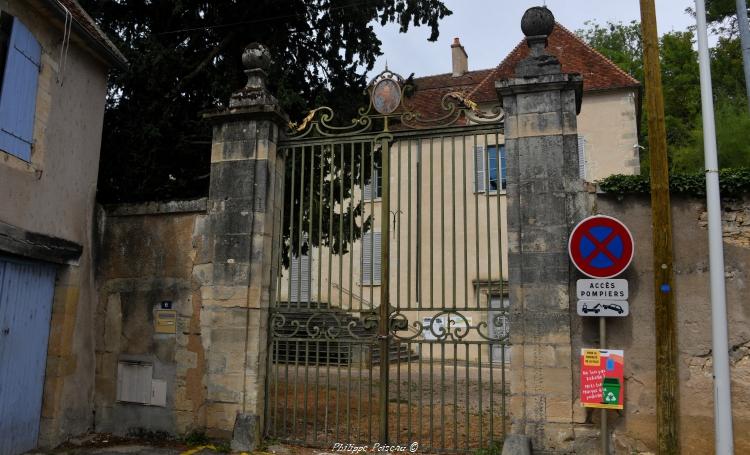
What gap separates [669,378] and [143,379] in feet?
17.5

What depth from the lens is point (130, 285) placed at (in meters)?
6.98

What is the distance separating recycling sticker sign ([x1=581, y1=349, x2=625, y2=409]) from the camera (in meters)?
5.16

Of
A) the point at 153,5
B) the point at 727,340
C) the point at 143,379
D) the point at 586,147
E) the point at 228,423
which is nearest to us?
the point at 727,340

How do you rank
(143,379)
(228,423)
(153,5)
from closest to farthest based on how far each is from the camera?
(228,423) < (143,379) < (153,5)

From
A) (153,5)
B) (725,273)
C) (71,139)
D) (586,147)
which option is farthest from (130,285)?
(586,147)

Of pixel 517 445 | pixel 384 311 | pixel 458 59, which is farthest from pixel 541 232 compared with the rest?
pixel 458 59

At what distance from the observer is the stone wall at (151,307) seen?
6609 mm

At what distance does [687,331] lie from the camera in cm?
521

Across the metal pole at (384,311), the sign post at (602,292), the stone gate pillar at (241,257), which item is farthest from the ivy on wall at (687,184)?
the stone gate pillar at (241,257)

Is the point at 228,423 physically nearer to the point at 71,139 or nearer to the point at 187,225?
the point at 187,225

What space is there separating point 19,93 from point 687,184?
6.37m

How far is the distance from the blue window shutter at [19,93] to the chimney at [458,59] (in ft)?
54.7

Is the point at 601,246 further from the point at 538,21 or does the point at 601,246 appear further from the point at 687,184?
the point at 538,21

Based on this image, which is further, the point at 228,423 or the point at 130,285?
the point at 130,285
